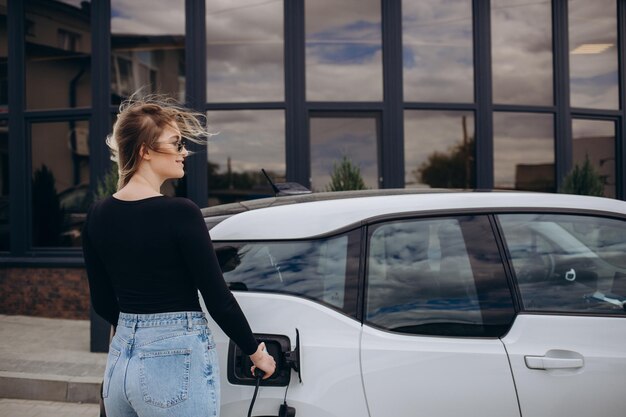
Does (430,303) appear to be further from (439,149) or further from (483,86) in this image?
(483,86)

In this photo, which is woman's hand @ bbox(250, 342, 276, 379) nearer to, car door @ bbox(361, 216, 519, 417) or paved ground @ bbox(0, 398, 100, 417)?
car door @ bbox(361, 216, 519, 417)

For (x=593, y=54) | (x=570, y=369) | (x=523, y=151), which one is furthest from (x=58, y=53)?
(x=570, y=369)

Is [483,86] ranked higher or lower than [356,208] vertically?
higher

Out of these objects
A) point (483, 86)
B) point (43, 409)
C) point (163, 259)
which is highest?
point (483, 86)

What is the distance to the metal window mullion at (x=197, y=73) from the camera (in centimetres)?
851

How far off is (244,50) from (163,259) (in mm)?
6925

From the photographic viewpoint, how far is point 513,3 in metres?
9.03

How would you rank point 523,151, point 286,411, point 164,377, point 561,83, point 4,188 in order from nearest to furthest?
1. point 164,377
2. point 286,411
3. point 4,188
4. point 523,151
5. point 561,83

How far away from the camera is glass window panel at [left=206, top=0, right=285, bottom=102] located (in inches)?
340

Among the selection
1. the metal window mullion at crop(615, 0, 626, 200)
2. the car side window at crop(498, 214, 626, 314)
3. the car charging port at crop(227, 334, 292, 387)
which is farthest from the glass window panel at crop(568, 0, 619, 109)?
the car charging port at crop(227, 334, 292, 387)

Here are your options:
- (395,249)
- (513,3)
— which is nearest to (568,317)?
(395,249)

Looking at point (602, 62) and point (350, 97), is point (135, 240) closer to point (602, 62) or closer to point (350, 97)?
point (350, 97)

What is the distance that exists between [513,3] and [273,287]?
780cm

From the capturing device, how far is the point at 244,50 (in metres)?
8.68
